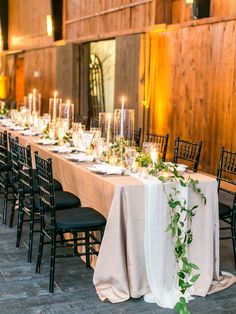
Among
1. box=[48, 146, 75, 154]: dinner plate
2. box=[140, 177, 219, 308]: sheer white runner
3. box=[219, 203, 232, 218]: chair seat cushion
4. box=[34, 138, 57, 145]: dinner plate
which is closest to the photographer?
box=[140, 177, 219, 308]: sheer white runner

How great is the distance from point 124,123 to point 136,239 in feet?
4.49

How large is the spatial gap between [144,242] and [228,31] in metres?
4.43

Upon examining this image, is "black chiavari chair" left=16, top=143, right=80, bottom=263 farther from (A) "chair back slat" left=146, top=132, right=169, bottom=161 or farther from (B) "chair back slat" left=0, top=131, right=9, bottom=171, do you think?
(A) "chair back slat" left=146, top=132, right=169, bottom=161

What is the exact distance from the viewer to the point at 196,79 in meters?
7.88

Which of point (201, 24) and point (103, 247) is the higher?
point (201, 24)

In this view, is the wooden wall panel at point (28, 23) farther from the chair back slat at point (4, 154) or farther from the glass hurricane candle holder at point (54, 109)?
the chair back slat at point (4, 154)

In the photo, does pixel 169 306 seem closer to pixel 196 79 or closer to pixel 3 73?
pixel 196 79

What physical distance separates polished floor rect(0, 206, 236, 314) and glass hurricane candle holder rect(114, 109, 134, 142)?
1.17 metres

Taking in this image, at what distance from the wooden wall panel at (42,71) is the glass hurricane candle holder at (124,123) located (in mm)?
9160

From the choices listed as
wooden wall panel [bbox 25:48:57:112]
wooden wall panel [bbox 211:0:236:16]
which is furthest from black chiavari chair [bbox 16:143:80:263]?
wooden wall panel [bbox 25:48:57:112]

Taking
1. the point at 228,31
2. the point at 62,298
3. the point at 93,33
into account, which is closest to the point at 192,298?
the point at 62,298

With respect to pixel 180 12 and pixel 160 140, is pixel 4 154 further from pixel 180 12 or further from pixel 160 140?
pixel 180 12

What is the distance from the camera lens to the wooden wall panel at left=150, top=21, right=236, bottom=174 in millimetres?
7172

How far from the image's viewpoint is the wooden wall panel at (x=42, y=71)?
13.7m
